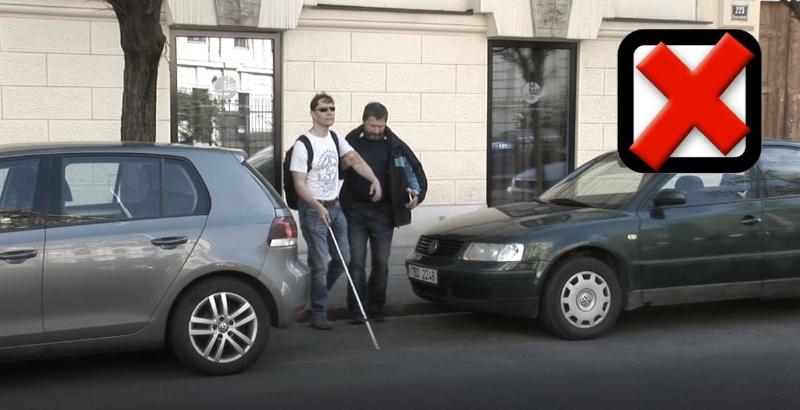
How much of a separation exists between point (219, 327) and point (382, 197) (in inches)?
83.8

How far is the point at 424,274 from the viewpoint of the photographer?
7.18m

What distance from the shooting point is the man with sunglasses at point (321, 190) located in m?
6.89

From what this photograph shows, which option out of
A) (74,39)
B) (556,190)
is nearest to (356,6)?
(74,39)

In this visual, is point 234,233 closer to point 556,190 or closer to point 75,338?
point 75,338

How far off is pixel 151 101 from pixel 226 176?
98.0 inches

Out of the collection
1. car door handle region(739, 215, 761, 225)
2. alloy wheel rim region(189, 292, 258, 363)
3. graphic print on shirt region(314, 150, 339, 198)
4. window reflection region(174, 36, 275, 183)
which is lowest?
alloy wheel rim region(189, 292, 258, 363)

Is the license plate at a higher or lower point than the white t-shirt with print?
lower

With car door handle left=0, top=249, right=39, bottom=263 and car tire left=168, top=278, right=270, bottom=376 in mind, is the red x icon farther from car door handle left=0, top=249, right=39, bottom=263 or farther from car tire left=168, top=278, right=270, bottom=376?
car door handle left=0, top=249, right=39, bottom=263

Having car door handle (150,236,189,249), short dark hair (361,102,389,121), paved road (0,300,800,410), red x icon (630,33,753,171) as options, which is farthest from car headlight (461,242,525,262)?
red x icon (630,33,753,171)

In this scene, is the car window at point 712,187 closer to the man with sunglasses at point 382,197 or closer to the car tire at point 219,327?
the man with sunglasses at point 382,197

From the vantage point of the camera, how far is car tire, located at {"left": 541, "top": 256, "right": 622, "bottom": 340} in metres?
6.68

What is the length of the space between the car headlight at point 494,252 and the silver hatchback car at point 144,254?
145 centimetres

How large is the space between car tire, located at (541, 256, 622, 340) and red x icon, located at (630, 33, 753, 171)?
4.82 metres

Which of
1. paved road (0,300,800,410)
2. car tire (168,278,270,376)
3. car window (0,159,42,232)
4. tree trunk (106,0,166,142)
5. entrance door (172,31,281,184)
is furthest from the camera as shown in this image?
entrance door (172,31,281,184)
